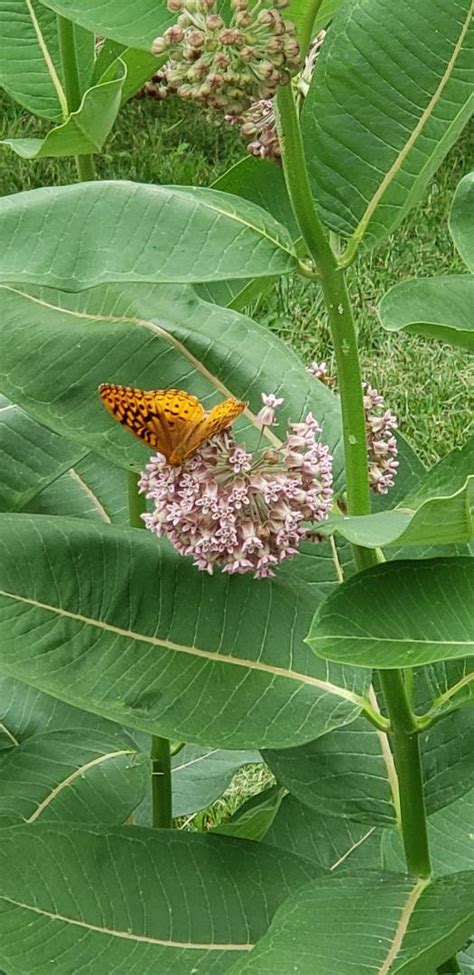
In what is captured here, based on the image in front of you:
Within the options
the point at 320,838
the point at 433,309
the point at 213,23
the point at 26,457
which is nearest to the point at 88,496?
the point at 26,457

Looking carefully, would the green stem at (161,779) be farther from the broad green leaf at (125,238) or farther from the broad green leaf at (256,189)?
the broad green leaf at (125,238)

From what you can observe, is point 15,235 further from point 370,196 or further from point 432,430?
point 432,430

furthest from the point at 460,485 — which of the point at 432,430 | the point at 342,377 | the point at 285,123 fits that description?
the point at 432,430

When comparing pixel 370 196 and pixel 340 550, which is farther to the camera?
pixel 340 550

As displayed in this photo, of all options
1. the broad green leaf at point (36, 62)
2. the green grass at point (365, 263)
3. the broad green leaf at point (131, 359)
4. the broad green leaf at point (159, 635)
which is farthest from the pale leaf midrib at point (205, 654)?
the green grass at point (365, 263)

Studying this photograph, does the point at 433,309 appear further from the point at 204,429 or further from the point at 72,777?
the point at 72,777

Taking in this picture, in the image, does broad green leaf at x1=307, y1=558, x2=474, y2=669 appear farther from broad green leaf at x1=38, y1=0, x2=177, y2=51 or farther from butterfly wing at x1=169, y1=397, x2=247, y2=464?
broad green leaf at x1=38, y1=0, x2=177, y2=51

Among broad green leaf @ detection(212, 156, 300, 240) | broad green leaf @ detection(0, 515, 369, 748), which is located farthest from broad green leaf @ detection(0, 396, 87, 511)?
broad green leaf @ detection(212, 156, 300, 240)

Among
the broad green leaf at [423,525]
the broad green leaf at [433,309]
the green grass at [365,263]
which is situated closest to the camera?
the broad green leaf at [423,525]
